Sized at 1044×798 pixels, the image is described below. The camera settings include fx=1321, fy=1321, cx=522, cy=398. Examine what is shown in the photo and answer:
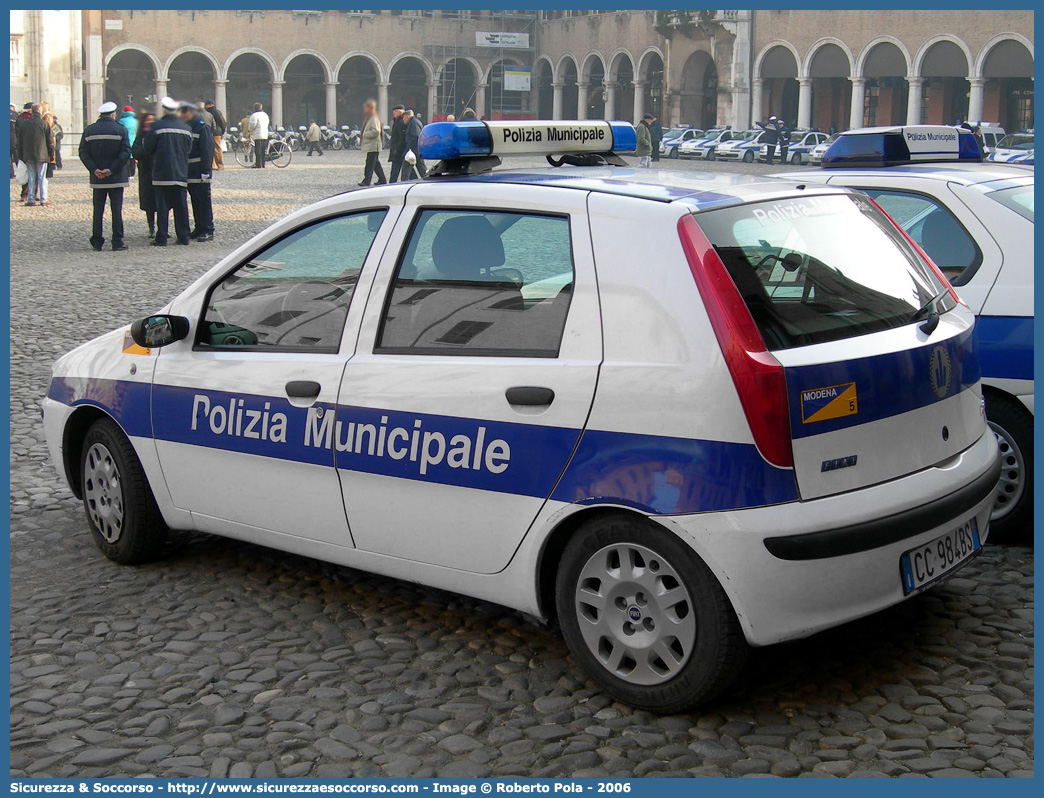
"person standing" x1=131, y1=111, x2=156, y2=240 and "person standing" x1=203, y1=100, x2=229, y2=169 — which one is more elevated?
"person standing" x1=203, y1=100, x2=229, y2=169

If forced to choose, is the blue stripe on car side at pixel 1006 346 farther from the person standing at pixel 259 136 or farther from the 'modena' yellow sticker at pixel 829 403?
the person standing at pixel 259 136

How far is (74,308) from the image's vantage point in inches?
463

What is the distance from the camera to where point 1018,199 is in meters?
5.24

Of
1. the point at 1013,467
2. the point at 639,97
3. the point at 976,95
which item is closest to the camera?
the point at 1013,467

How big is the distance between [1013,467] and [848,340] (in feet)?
5.92

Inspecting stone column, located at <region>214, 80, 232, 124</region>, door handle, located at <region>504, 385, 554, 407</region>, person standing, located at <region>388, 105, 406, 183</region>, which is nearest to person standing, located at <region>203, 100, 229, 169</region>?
person standing, located at <region>388, 105, 406, 183</region>

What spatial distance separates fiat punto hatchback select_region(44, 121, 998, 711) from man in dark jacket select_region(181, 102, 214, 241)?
13.2 metres

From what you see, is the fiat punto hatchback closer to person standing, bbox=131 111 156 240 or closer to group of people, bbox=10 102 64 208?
person standing, bbox=131 111 156 240

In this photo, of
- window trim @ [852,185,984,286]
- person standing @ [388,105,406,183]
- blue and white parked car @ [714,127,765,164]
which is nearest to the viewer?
window trim @ [852,185,984,286]

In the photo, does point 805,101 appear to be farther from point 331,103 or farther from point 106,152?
point 106,152

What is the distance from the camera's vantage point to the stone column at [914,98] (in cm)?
5225

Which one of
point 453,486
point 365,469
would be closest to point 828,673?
point 453,486

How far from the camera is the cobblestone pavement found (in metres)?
3.37

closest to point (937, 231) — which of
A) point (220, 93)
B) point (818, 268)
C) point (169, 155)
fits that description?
point (818, 268)
